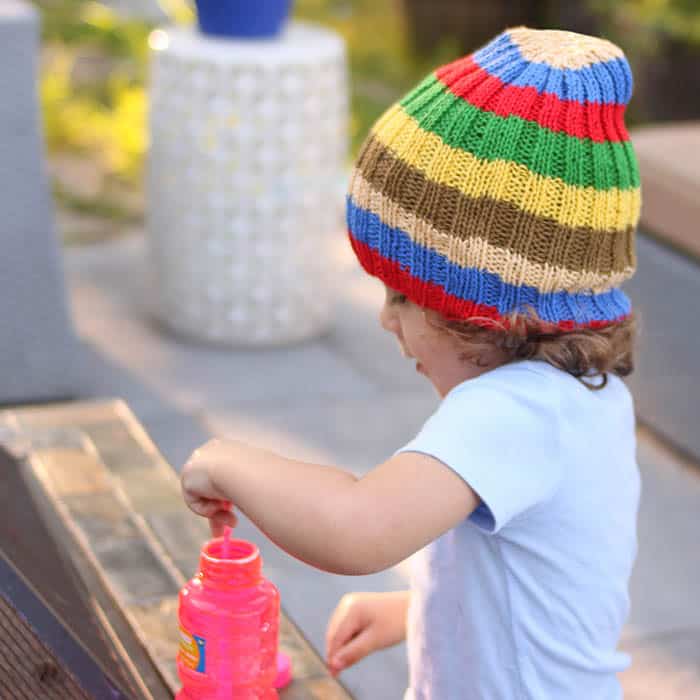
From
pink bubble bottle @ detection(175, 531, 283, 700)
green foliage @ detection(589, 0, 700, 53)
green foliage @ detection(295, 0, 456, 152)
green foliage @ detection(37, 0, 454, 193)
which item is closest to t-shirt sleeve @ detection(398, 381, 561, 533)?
pink bubble bottle @ detection(175, 531, 283, 700)

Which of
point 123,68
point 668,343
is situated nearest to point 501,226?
point 668,343

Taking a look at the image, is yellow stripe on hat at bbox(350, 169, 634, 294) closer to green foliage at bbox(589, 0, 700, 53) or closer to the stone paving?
the stone paving

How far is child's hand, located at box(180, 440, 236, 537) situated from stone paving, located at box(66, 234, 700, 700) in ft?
2.92

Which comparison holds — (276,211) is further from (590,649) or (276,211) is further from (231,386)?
(590,649)

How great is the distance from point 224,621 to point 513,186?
61 centimetres

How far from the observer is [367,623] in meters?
1.80

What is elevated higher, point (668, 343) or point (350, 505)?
point (350, 505)

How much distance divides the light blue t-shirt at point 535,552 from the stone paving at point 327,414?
780 mm

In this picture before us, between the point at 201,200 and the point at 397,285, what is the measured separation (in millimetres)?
2192

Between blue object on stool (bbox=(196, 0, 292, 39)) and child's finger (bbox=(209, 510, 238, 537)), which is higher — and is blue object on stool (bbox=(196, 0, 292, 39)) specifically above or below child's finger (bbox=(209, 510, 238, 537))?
above

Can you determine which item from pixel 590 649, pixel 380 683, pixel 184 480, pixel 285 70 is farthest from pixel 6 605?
pixel 285 70

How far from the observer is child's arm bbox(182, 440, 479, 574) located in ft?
4.20

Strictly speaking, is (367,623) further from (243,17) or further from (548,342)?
(243,17)

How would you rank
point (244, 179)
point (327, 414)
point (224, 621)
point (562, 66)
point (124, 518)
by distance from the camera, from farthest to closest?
point (244, 179) < point (327, 414) < point (124, 518) < point (224, 621) < point (562, 66)
